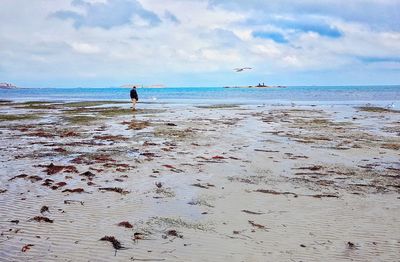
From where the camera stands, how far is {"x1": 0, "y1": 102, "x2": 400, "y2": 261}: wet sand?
249 inches

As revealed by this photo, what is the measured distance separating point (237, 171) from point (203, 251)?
5.73 m

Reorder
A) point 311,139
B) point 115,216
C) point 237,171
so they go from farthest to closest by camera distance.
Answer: point 311,139 → point 237,171 → point 115,216

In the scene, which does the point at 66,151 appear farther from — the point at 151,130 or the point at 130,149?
the point at 151,130

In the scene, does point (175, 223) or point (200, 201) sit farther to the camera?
point (200, 201)

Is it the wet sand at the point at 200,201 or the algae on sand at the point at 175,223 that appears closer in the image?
the wet sand at the point at 200,201

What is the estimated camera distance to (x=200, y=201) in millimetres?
8828

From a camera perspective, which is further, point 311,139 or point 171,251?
point 311,139

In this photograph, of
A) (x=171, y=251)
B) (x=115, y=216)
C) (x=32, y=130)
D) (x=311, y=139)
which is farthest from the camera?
(x=32, y=130)

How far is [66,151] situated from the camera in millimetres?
15359

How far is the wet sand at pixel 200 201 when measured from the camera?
6.32m

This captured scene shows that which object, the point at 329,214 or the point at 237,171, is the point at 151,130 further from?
the point at 329,214

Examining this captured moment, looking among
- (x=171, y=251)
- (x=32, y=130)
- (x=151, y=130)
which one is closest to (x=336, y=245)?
(x=171, y=251)

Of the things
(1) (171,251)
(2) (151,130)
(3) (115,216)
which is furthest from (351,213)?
(2) (151,130)

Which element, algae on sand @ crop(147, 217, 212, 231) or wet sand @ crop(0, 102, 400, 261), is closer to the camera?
wet sand @ crop(0, 102, 400, 261)
